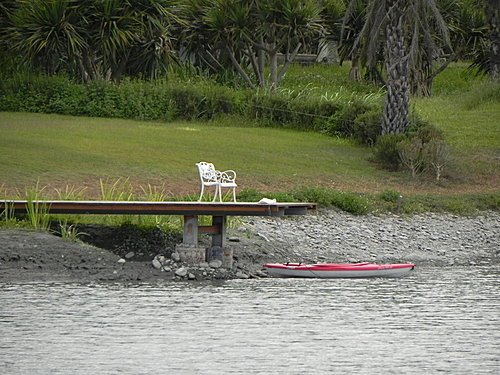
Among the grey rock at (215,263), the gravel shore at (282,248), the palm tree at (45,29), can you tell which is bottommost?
the gravel shore at (282,248)

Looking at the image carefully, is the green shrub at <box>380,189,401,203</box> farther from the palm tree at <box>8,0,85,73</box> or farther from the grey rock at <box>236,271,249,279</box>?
the palm tree at <box>8,0,85,73</box>

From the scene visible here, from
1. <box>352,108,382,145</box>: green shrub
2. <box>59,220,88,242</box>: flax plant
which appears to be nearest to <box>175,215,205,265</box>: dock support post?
<box>59,220,88,242</box>: flax plant

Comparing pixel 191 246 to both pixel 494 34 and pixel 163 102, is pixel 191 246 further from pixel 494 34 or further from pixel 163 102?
pixel 494 34

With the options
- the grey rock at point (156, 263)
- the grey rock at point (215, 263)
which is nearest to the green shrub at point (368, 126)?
the grey rock at point (215, 263)

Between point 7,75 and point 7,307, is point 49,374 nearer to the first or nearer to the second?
point 7,307

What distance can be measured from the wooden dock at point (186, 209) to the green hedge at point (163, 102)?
1646 centimetres

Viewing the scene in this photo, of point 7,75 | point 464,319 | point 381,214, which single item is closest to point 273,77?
point 7,75

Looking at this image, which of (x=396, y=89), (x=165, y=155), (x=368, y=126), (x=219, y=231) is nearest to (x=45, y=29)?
(x=165, y=155)

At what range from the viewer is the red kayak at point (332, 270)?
22688 millimetres

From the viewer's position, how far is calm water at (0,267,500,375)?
653 inches

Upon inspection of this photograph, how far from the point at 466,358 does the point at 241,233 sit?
856 centimetres

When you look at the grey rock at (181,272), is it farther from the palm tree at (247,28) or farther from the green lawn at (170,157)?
the palm tree at (247,28)

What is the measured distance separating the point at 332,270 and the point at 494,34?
25.6m

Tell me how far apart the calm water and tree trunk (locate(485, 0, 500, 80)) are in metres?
19.2
